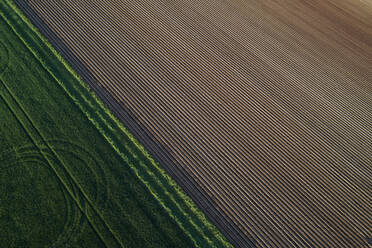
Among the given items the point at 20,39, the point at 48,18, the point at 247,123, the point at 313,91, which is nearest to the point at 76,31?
the point at 48,18

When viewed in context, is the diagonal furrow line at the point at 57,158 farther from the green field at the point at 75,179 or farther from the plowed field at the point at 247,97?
the plowed field at the point at 247,97

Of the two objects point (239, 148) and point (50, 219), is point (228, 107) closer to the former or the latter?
point (239, 148)

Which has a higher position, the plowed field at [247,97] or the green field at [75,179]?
the plowed field at [247,97]

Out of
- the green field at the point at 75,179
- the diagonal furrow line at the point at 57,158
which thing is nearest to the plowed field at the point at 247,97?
the green field at the point at 75,179

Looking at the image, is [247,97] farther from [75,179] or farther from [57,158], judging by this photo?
[57,158]

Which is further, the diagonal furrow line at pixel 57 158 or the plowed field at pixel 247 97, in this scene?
the plowed field at pixel 247 97

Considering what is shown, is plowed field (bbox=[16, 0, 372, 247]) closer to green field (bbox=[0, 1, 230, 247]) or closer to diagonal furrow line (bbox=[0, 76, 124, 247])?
green field (bbox=[0, 1, 230, 247])

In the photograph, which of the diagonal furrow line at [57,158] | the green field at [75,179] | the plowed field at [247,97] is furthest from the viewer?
the plowed field at [247,97]
